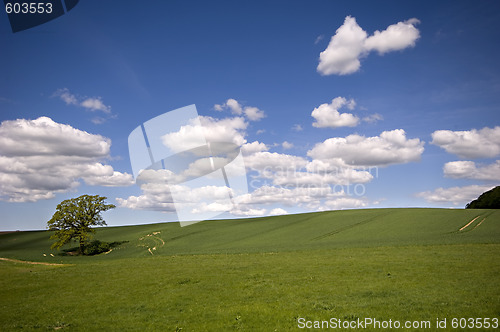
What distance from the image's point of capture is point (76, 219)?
58938 millimetres

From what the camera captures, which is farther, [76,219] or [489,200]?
[489,200]

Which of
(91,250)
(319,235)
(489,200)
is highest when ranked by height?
(489,200)

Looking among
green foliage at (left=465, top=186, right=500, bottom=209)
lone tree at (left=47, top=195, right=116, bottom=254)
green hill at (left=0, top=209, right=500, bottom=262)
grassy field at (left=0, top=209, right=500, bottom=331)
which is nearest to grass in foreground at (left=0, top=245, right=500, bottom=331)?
grassy field at (left=0, top=209, right=500, bottom=331)

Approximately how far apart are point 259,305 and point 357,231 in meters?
42.6

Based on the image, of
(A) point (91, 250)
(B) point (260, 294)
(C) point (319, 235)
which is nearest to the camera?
(B) point (260, 294)

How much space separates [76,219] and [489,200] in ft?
411

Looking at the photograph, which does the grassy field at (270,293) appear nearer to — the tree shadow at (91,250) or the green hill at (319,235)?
the green hill at (319,235)

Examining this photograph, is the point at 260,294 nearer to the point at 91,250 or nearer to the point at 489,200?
the point at 91,250

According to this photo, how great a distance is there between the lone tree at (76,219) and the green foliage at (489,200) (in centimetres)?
11674

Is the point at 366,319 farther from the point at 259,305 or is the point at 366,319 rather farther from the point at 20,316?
the point at 20,316

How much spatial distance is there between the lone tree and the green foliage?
117 metres

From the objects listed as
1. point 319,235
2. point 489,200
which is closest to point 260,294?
point 319,235

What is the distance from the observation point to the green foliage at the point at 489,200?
10287cm

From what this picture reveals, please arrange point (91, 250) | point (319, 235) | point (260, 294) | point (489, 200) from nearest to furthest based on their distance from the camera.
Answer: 1. point (260, 294)
2. point (319, 235)
3. point (91, 250)
4. point (489, 200)
